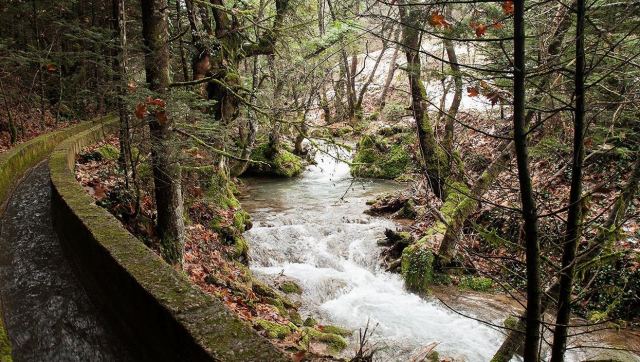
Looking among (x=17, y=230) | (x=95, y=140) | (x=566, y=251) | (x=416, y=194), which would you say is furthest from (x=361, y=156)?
(x=566, y=251)

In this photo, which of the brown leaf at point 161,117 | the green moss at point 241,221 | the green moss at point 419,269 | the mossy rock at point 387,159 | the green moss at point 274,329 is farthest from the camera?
the mossy rock at point 387,159

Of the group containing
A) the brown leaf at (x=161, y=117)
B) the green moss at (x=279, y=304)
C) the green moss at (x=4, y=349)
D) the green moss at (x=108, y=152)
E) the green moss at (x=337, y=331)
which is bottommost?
the green moss at (x=337, y=331)

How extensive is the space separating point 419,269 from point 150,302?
719 centimetres

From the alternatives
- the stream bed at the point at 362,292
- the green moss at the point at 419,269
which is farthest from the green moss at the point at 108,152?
the green moss at the point at 419,269

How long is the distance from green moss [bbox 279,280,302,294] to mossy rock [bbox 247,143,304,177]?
11.1 metres

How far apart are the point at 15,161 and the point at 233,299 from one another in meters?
6.00

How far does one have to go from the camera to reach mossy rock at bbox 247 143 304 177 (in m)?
20.3

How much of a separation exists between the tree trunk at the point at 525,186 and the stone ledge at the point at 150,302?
1437mm

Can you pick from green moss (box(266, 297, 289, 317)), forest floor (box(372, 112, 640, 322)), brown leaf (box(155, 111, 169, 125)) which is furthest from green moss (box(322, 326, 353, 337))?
brown leaf (box(155, 111, 169, 125))

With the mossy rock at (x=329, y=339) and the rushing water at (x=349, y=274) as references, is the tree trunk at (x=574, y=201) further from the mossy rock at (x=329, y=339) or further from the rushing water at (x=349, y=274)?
the mossy rock at (x=329, y=339)

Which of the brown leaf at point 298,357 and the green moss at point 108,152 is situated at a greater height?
the green moss at point 108,152

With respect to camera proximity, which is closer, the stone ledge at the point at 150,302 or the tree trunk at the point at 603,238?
the tree trunk at the point at 603,238

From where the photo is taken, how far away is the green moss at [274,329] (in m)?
6.05

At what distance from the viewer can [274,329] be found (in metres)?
6.18
